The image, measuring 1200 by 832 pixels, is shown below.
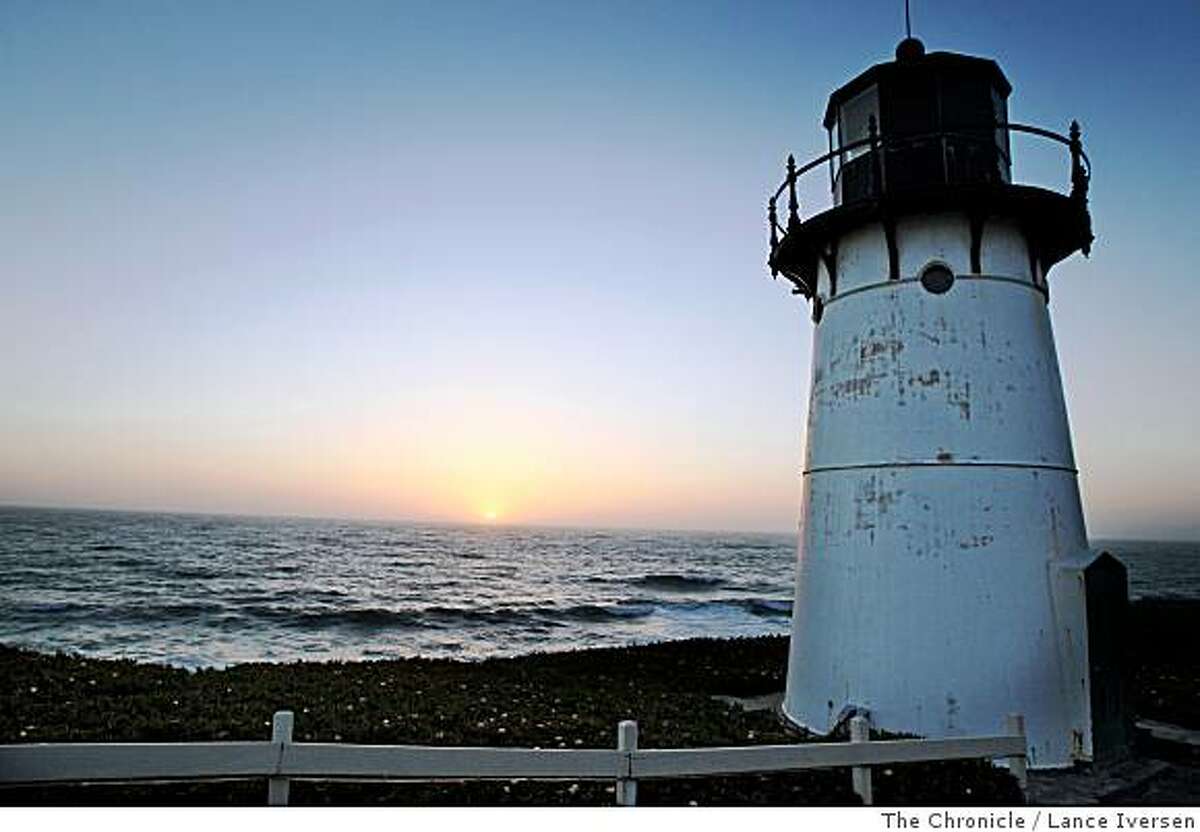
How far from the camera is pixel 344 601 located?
20922mm

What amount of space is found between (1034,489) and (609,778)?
3.25 m

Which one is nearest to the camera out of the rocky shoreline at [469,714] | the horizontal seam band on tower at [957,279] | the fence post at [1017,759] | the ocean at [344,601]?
the rocky shoreline at [469,714]

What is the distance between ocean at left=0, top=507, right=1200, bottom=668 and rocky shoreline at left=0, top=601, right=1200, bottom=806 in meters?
2.91

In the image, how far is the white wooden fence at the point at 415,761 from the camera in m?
2.57

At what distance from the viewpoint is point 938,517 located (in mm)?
4793

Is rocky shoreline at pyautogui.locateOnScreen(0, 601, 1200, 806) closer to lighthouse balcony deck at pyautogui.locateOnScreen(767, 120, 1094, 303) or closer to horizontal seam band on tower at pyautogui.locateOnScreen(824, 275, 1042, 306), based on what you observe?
horizontal seam band on tower at pyautogui.locateOnScreen(824, 275, 1042, 306)

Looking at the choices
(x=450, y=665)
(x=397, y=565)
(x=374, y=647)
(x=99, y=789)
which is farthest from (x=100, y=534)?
(x=99, y=789)

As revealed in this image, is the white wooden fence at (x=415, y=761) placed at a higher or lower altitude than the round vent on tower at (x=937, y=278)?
lower

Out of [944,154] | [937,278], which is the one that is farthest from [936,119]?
[937,278]

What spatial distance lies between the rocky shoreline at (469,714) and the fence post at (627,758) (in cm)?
25

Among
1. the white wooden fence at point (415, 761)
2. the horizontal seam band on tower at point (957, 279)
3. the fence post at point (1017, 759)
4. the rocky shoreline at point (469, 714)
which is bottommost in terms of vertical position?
the rocky shoreline at point (469, 714)

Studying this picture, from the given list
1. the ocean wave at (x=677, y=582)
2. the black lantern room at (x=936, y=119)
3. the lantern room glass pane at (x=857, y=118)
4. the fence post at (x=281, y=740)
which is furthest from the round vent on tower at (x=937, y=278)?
the ocean wave at (x=677, y=582)
